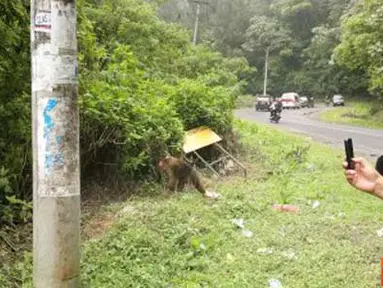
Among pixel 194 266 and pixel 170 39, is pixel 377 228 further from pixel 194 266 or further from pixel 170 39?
pixel 170 39

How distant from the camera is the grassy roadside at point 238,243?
396 centimetres

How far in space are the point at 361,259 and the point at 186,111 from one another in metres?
5.87

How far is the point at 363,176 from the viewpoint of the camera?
93.7 inches

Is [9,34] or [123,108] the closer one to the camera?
[9,34]

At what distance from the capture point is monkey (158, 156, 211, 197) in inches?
278

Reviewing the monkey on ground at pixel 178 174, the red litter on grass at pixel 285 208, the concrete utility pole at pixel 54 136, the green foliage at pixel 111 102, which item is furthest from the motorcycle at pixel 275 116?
the concrete utility pole at pixel 54 136

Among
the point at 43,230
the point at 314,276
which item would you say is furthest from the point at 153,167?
the point at 43,230

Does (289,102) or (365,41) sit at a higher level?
(365,41)

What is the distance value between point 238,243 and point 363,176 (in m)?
2.62

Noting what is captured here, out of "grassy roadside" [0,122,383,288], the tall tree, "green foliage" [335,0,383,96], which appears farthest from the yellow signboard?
the tall tree

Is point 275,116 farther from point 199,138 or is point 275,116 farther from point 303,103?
point 303,103

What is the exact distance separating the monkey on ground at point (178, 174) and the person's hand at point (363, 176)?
4.67m

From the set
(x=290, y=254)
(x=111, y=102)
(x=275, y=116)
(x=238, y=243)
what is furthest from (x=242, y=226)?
(x=275, y=116)

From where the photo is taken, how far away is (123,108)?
6.92 m
